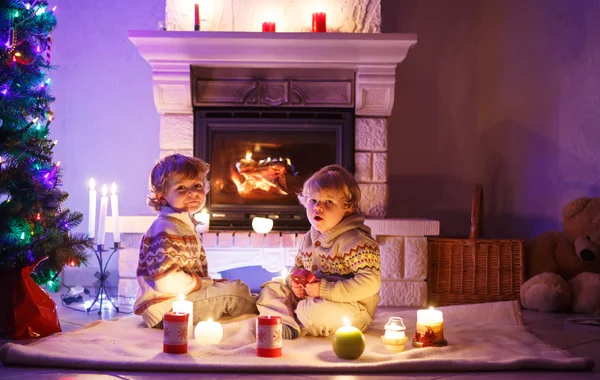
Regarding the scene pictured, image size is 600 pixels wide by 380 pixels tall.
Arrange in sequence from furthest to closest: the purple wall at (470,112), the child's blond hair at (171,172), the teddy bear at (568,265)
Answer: the purple wall at (470,112) < the teddy bear at (568,265) < the child's blond hair at (171,172)

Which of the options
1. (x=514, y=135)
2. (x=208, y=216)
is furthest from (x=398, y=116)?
(x=208, y=216)

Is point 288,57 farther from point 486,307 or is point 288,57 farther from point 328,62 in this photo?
point 486,307

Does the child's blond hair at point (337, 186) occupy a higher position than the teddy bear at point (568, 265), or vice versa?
the child's blond hair at point (337, 186)

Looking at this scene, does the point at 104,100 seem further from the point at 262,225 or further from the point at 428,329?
the point at 428,329

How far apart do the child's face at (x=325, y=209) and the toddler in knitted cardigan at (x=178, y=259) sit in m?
0.50

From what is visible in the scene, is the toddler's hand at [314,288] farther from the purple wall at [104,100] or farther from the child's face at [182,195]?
the purple wall at [104,100]

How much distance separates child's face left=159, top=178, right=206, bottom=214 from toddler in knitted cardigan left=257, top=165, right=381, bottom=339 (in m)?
0.45

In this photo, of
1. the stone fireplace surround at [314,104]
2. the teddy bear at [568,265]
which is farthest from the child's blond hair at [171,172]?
the teddy bear at [568,265]

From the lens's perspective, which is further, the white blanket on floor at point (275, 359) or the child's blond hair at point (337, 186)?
the child's blond hair at point (337, 186)

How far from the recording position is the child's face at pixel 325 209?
9.09ft

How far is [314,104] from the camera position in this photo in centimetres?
416

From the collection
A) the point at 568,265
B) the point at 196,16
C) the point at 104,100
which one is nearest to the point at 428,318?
the point at 568,265

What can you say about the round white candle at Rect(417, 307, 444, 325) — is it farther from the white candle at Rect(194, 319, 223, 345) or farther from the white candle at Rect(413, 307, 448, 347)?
the white candle at Rect(194, 319, 223, 345)

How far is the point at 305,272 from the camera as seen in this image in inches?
107
